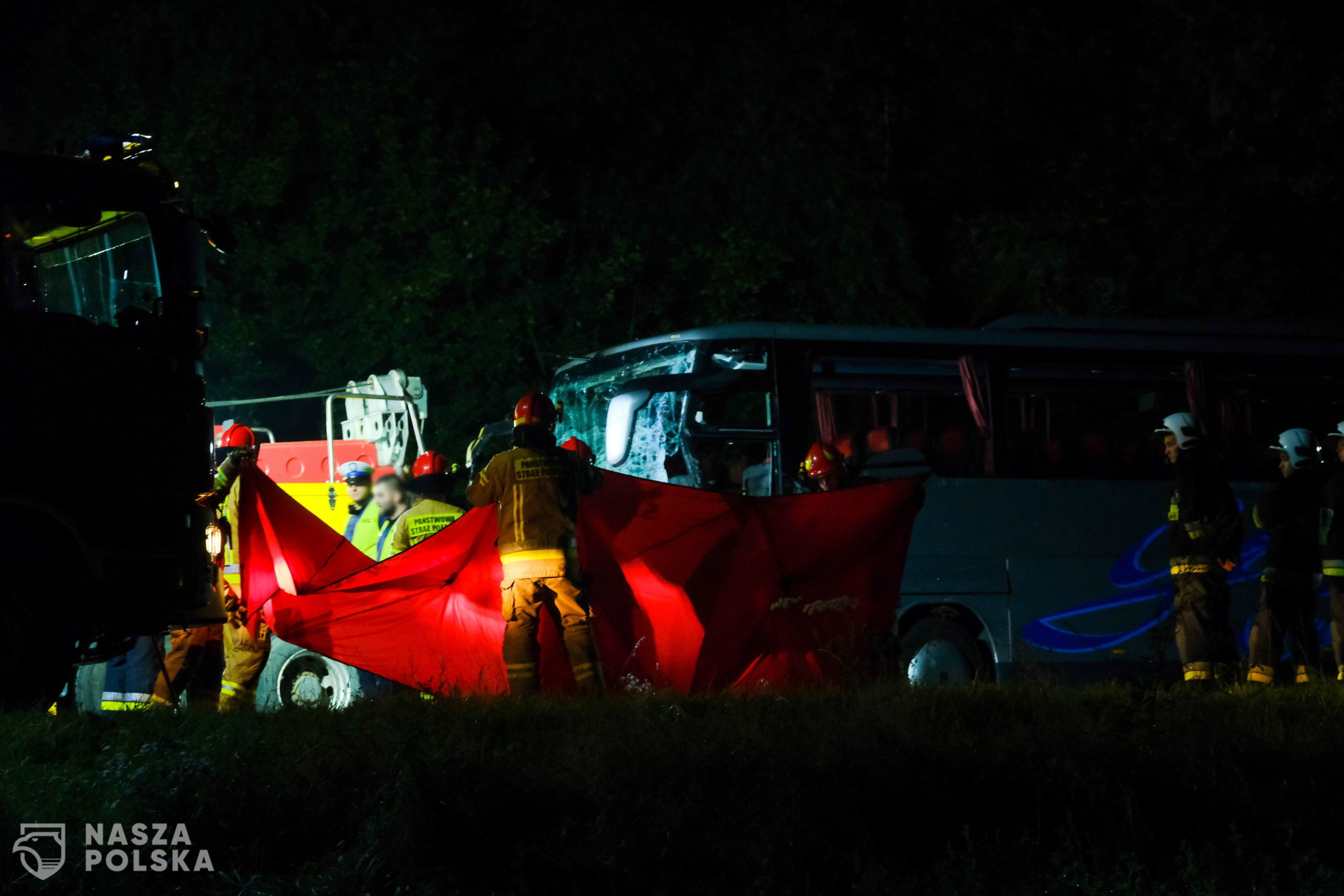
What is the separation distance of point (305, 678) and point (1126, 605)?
6211 millimetres

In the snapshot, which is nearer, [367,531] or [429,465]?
[367,531]

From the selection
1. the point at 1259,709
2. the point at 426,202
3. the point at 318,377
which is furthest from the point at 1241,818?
the point at 318,377

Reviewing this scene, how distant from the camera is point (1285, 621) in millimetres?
9961

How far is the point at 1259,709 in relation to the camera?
290 inches

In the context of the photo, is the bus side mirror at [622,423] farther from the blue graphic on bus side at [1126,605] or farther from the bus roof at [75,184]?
the bus roof at [75,184]

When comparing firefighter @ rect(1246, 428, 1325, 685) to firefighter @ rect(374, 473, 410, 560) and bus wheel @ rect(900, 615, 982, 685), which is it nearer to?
bus wheel @ rect(900, 615, 982, 685)

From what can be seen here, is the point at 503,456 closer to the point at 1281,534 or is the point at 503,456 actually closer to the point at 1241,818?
the point at 1241,818

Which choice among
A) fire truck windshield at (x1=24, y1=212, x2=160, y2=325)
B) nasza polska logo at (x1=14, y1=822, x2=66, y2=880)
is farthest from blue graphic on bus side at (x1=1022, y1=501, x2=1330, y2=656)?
nasza polska logo at (x1=14, y1=822, x2=66, y2=880)

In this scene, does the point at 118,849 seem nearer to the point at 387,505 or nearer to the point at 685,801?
the point at 685,801

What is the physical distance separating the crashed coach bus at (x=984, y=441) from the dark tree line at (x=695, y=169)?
796 cm

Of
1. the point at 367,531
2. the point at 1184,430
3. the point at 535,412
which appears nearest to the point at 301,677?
the point at 367,531

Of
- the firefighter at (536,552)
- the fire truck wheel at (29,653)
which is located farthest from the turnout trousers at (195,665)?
the firefighter at (536,552)

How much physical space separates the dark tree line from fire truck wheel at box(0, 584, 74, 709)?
1313 cm

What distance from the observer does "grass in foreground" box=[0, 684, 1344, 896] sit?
14.9 feet
